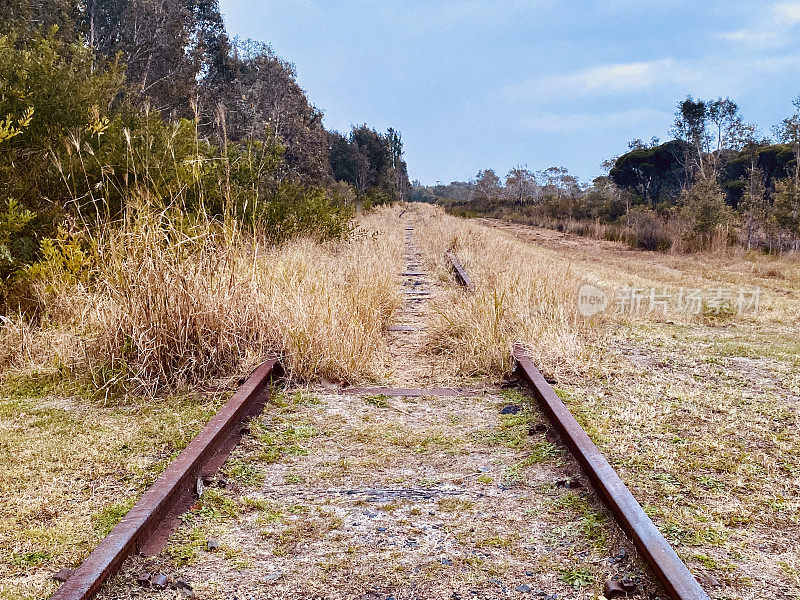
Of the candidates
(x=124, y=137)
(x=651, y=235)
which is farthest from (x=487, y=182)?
(x=124, y=137)

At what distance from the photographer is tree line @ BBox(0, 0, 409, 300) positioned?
580 centimetres

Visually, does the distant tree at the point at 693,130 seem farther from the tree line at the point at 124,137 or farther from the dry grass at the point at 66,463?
the dry grass at the point at 66,463

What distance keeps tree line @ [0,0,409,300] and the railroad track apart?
2099mm

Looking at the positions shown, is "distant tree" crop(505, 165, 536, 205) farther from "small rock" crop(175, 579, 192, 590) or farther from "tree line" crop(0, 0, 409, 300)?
"small rock" crop(175, 579, 192, 590)

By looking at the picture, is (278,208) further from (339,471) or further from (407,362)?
(339,471)

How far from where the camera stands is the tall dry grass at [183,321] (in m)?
4.51

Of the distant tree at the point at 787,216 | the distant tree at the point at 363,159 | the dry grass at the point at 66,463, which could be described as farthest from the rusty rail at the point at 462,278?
the distant tree at the point at 363,159

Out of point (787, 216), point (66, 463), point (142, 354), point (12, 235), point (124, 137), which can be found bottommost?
point (66, 463)

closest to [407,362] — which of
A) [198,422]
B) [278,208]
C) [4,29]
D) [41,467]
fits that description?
[198,422]

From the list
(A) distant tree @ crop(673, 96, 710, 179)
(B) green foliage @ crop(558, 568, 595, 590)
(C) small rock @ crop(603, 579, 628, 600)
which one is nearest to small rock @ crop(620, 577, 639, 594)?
(C) small rock @ crop(603, 579, 628, 600)

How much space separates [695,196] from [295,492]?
1826 centimetres

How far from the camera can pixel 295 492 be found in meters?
3.01

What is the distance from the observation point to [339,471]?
3242 millimetres

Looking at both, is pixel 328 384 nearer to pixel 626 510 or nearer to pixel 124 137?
pixel 626 510
